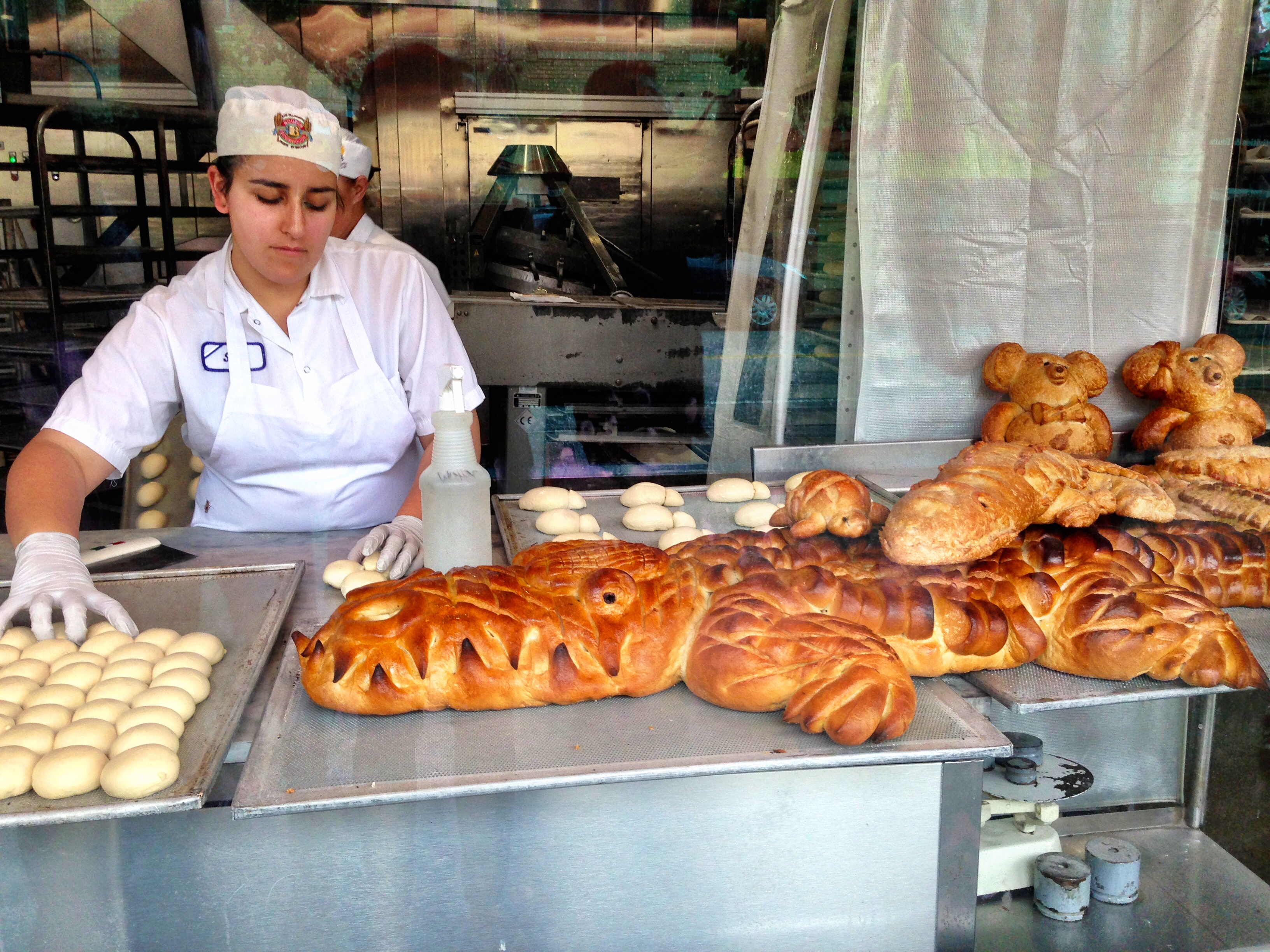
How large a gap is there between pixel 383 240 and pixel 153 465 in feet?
4.09

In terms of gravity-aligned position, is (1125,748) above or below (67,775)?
below

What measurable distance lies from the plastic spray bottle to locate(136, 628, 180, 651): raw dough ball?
370 mm

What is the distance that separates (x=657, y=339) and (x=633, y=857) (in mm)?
2835

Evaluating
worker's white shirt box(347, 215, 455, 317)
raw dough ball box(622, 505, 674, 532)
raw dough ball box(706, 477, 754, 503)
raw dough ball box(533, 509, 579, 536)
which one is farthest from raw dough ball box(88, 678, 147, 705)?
worker's white shirt box(347, 215, 455, 317)

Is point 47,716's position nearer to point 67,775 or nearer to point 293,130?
point 67,775

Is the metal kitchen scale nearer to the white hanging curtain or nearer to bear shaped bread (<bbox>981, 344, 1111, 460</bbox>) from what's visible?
bear shaped bread (<bbox>981, 344, 1111, 460</bbox>)

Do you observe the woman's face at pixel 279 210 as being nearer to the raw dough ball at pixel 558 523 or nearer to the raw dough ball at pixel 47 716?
the raw dough ball at pixel 558 523

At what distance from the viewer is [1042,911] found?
5.26ft

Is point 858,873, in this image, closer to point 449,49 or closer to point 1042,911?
point 1042,911

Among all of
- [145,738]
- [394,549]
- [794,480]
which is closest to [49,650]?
[145,738]

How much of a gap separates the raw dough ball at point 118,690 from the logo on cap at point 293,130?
1.13 metres

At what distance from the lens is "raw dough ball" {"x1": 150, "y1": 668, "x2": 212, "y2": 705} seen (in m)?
1.19

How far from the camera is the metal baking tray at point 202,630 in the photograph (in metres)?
0.96

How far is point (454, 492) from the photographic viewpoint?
138cm
